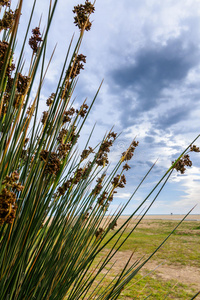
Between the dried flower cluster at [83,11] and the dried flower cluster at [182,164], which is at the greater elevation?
the dried flower cluster at [83,11]

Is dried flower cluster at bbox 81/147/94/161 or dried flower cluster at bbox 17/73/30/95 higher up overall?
dried flower cluster at bbox 17/73/30/95

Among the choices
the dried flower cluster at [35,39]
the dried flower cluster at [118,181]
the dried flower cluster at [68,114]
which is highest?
the dried flower cluster at [35,39]

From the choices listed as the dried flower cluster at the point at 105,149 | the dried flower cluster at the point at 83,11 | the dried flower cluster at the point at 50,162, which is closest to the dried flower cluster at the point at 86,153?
the dried flower cluster at the point at 105,149

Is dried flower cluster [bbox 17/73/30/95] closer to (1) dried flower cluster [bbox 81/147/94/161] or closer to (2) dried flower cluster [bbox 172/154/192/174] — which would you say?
(1) dried flower cluster [bbox 81/147/94/161]

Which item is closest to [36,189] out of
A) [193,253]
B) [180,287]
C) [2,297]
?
[2,297]

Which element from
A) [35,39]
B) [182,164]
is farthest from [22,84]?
[182,164]

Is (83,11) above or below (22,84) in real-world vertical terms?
above

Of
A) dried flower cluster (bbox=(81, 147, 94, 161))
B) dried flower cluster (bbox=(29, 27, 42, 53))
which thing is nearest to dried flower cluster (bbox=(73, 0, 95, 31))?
dried flower cluster (bbox=(29, 27, 42, 53))

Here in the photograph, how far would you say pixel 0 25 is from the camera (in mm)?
940

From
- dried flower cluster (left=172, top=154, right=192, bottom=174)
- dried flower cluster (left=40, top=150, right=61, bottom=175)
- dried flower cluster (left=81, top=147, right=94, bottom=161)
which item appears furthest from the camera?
dried flower cluster (left=81, top=147, right=94, bottom=161)

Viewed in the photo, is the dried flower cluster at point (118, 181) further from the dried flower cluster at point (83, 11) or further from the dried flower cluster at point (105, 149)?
the dried flower cluster at point (83, 11)

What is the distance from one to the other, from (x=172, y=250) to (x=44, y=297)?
1452 cm

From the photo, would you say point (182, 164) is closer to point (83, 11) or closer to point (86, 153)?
point (86, 153)

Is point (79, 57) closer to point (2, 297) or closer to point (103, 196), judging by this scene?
point (103, 196)
